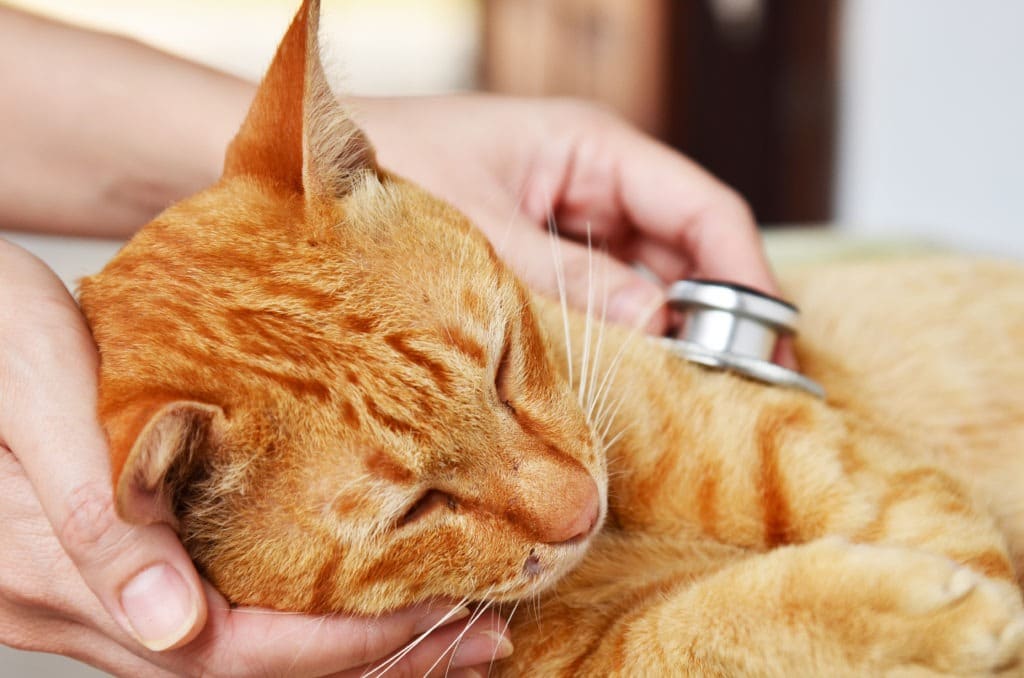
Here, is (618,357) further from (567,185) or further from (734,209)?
(567,185)

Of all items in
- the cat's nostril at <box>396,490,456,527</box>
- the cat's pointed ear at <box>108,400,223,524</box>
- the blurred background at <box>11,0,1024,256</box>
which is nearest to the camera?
the cat's pointed ear at <box>108,400,223,524</box>

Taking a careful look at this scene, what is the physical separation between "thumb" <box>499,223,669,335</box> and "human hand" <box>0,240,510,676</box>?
63 centimetres

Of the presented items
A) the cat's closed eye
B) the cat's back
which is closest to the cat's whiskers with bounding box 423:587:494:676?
the cat's closed eye

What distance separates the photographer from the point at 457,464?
103 centimetres

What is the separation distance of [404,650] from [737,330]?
711 millimetres

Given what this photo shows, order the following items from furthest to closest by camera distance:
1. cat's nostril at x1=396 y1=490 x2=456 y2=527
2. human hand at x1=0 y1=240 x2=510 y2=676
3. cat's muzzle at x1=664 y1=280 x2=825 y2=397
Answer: cat's muzzle at x1=664 y1=280 x2=825 y2=397 < cat's nostril at x1=396 y1=490 x2=456 y2=527 < human hand at x1=0 y1=240 x2=510 y2=676

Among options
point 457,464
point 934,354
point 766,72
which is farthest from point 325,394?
point 766,72

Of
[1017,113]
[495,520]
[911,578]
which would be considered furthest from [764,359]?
[1017,113]

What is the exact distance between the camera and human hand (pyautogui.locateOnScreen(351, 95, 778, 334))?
5.28ft

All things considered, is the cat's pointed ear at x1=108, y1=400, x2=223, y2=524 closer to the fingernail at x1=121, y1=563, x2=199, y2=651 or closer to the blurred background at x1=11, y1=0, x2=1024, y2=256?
the fingernail at x1=121, y1=563, x2=199, y2=651

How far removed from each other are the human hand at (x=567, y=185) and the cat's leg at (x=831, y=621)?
0.57 meters

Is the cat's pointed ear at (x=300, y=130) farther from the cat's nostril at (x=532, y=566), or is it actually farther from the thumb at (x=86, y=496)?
the cat's nostril at (x=532, y=566)

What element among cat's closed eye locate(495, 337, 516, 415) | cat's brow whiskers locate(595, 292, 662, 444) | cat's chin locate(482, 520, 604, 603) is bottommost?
cat's chin locate(482, 520, 604, 603)

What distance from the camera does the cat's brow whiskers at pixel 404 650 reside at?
1.05 m
